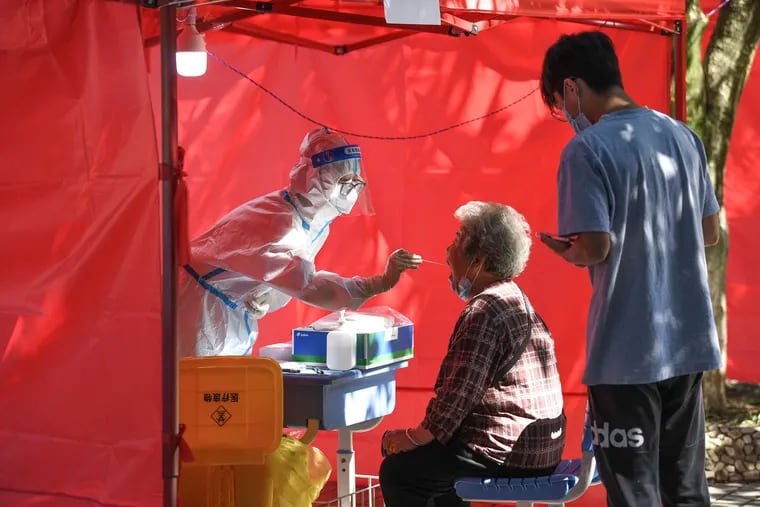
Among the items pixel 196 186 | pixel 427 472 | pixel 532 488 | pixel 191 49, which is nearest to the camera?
A: pixel 532 488

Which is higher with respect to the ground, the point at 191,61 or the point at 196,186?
the point at 191,61

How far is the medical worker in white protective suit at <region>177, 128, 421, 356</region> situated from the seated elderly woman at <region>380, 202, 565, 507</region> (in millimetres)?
645

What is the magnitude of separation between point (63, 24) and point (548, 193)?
266cm

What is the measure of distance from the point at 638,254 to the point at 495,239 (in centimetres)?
109

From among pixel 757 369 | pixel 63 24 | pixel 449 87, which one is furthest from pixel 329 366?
pixel 757 369

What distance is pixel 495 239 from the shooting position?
3.83m

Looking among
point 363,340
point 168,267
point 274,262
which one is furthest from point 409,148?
point 168,267

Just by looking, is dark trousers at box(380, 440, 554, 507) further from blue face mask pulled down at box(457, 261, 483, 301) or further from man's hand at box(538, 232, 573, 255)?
man's hand at box(538, 232, 573, 255)

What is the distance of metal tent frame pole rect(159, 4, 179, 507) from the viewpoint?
312cm

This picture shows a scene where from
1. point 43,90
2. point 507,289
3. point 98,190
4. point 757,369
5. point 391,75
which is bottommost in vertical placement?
point 757,369

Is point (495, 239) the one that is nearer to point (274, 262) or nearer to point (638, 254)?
point (274, 262)

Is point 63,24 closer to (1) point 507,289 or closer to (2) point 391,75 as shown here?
(1) point 507,289

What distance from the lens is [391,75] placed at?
552cm

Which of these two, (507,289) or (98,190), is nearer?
(98,190)
